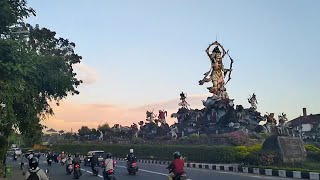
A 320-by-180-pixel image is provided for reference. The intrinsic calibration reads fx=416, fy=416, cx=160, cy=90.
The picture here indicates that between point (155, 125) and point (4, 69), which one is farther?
point (155, 125)

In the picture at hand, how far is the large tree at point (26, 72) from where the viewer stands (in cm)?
1773

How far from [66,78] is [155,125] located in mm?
52956

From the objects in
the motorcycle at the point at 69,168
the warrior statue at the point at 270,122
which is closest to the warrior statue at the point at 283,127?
the warrior statue at the point at 270,122

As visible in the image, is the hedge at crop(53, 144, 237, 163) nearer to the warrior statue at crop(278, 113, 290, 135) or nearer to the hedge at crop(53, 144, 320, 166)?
the hedge at crop(53, 144, 320, 166)

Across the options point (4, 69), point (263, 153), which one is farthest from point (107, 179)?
point (263, 153)

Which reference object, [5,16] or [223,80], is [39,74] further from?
[223,80]

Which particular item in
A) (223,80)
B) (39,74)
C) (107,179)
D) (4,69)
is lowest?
(107,179)

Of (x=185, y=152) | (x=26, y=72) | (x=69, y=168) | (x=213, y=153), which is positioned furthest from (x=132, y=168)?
(x=185, y=152)

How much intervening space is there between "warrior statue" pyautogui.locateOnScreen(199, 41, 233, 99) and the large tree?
20640 mm

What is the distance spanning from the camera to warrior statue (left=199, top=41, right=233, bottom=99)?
192ft

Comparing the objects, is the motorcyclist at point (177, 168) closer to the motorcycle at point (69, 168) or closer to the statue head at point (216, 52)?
the motorcycle at point (69, 168)

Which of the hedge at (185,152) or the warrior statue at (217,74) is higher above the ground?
the warrior statue at (217,74)

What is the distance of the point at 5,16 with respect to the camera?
65.1 ft

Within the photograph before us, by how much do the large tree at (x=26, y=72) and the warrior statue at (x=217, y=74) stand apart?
67.7 feet
